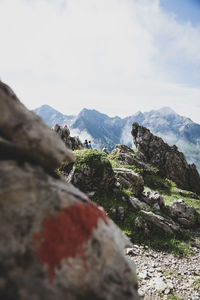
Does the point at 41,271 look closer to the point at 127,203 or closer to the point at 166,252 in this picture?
the point at 166,252

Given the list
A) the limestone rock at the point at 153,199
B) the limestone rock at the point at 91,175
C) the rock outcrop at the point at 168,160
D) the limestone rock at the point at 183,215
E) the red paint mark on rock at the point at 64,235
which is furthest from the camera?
the rock outcrop at the point at 168,160

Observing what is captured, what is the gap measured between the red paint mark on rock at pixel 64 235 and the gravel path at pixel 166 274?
794cm

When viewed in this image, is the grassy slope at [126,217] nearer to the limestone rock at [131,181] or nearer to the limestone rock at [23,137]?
the limestone rock at [131,181]

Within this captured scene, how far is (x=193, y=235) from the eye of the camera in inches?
727

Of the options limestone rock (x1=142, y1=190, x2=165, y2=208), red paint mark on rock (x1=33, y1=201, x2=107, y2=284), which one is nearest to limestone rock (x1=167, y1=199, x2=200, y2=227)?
A: limestone rock (x1=142, y1=190, x2=165, y2=208)

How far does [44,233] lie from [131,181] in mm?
17258

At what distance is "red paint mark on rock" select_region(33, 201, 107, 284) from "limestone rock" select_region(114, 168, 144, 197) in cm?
1514

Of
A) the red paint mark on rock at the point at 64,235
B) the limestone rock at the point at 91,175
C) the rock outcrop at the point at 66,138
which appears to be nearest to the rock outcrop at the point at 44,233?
the red paint mark on rock at the point at 64,235

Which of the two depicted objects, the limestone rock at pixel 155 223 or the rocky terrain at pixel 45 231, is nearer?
the rocky terrain at pixel 45 231

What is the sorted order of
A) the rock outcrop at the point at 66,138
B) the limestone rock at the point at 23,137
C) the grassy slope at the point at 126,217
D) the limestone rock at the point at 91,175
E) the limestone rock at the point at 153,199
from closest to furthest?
the limestone rock at the point at 23,137
the grassy slope at the point at 126,217
the limestone rock at the point at 91,175
the limestone rock at the point at 153,199
the rock outcrop at the point at 66,138

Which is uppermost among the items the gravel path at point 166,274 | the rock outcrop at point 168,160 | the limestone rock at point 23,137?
the rock outcrop at point 168,160

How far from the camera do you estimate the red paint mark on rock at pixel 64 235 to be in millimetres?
5320

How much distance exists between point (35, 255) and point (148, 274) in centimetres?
1035

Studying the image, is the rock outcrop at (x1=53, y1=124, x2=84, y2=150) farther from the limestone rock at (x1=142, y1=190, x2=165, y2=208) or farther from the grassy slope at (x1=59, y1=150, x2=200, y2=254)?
the limestone rock at (x1=142, y1=190, x2=165, y2=208)
